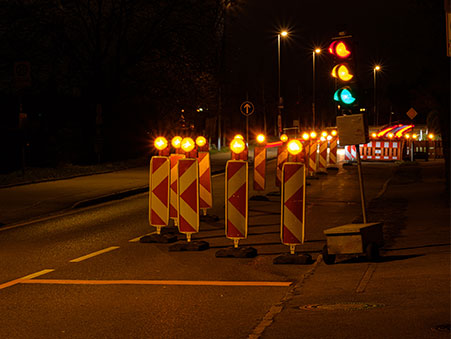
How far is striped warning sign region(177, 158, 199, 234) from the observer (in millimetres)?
11344

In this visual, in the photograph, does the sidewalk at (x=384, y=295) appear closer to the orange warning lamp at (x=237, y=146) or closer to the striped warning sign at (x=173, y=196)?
the orange warning lamp at (x=237, y=146)

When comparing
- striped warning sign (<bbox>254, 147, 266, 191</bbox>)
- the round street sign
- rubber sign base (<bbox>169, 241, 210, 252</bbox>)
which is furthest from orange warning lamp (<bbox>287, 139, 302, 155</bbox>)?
the round street sign

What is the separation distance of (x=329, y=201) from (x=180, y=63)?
15.0 meters

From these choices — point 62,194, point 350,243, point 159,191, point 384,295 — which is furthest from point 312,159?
point 384,295

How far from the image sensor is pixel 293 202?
33.2 ft

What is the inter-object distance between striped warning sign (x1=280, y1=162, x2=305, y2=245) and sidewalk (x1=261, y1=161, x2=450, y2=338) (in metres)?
0.59

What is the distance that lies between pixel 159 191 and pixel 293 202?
308 centimetres

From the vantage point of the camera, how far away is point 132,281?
897 centimetres

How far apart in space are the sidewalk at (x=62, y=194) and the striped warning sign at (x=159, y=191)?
3.84 metres

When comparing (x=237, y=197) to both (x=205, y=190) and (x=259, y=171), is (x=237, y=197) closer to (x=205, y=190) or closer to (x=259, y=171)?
(x=205, y=190)

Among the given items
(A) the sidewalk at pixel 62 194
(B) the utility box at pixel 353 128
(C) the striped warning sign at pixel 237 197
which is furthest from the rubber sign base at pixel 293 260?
(A) the sidewalk at pixel 62 194

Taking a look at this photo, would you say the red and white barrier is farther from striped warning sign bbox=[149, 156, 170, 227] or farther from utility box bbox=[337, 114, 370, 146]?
utility box bbox=[337, 114, 370, 146]

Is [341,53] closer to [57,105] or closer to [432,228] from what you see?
[432,228]

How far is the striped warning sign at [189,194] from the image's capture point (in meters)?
11.3
